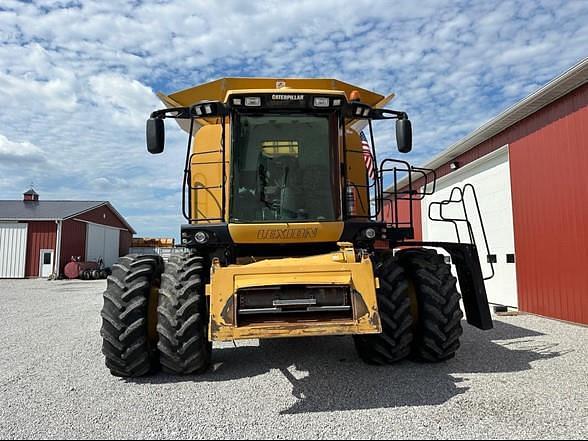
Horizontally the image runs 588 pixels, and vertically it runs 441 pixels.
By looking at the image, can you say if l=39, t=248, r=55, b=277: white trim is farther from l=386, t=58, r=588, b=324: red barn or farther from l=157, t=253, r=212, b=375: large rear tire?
l=157, t=253, r=212, b=375: large rear tire

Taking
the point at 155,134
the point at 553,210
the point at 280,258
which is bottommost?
the point at 280,258

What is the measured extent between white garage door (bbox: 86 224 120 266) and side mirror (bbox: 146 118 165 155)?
88.5 ft

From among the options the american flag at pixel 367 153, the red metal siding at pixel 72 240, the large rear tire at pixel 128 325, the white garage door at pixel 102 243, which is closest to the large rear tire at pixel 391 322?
the american flag at pixel 367 153

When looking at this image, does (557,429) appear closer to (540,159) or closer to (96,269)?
(540,159)

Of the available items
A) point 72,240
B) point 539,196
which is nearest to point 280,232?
point 539,196

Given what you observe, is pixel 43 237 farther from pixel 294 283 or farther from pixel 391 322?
pixel 391 322

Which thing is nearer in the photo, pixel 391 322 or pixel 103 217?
pixel 391 322

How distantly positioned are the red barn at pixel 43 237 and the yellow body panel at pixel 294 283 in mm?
25531

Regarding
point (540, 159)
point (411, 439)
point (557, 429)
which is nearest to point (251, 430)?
point (411, 439)

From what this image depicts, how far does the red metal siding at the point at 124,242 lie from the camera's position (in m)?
36.7

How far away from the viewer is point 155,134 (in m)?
5.38

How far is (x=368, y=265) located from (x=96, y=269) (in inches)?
1047

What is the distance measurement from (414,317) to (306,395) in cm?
172

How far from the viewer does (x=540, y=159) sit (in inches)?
378
